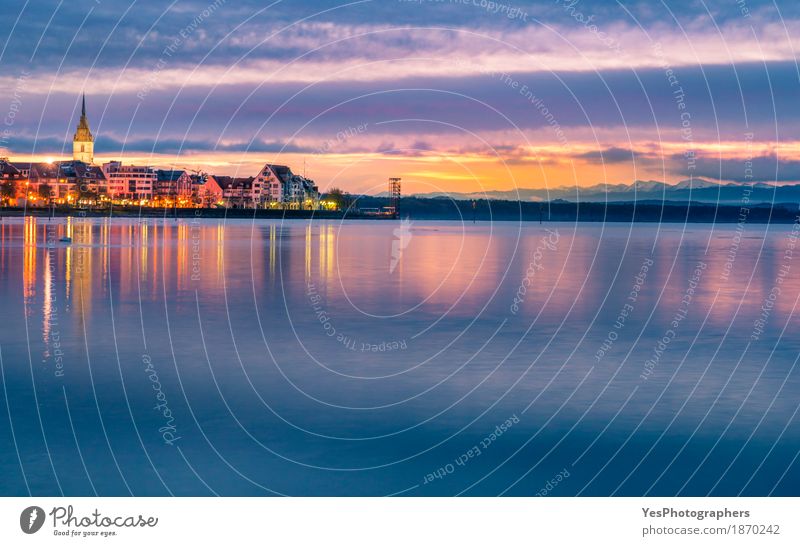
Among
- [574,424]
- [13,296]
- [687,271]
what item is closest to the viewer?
[574,424]

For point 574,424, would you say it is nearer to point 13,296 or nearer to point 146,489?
point 146,489

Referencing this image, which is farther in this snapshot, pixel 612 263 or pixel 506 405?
pixel 612 263

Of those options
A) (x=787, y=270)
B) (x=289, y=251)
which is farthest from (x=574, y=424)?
(x=289, y=251)

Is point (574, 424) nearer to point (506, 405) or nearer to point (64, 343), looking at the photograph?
point (506, 405)

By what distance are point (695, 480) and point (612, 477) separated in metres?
1.02

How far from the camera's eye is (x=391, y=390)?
17.0m

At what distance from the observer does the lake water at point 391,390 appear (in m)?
12.1

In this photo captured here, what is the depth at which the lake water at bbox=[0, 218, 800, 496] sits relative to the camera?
12.1 meters

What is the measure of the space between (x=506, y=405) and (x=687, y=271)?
114ft

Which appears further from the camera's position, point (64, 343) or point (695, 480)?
point (64, 343)

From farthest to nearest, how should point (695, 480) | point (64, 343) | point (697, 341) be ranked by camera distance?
point (697, 341) → point (64, 343) → point (695, 480)

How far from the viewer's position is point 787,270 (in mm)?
49219

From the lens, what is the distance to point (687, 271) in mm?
48188

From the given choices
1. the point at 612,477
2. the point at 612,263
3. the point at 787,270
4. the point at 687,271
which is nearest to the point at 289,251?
the point at 612,263
